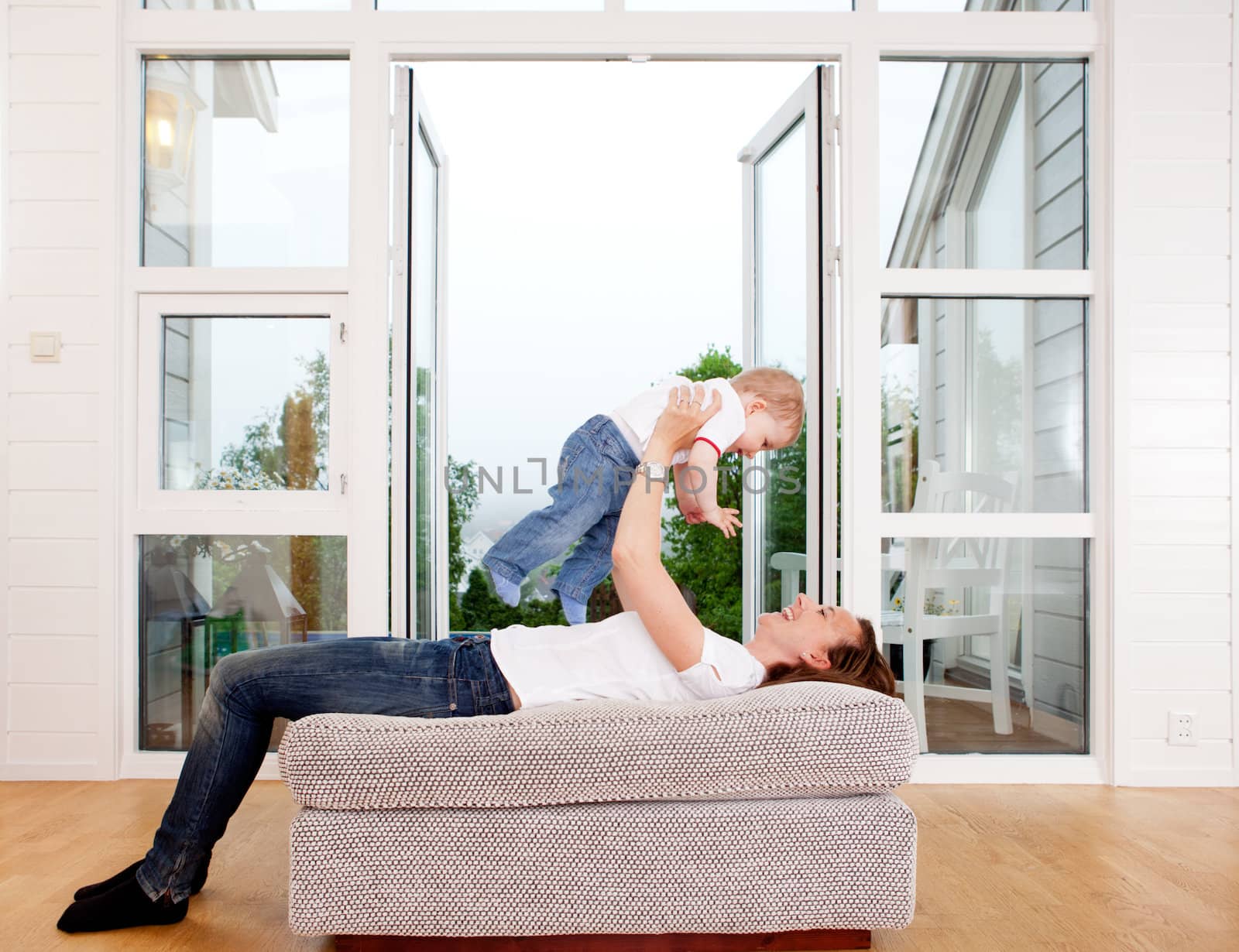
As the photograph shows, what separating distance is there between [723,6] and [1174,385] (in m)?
1.85

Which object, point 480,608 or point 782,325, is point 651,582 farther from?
point 480,608

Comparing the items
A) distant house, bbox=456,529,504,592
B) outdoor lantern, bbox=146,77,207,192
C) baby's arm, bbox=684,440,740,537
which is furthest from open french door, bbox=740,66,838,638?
outdoor lantern, bbox=146,77,207,192

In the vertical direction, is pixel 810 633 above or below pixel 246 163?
below

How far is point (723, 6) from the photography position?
3.12 meters

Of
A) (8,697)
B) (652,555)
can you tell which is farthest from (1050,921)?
(8,697)

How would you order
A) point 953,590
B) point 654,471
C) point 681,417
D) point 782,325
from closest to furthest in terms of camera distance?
point 654,471, point 681,417, point 953,590, point 782,325

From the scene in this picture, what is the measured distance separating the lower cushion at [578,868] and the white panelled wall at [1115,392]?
1.80 m

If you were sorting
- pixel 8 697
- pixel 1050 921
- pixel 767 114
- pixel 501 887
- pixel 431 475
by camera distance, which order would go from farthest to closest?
pixel 767 114 → pixel 431 475 → pixel 8 697 → pixel 1050 921 → pixel 501 887

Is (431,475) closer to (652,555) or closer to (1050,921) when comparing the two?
(652,555)

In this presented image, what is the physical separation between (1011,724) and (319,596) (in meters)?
2.24

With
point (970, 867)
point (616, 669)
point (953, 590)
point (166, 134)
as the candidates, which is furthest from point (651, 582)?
point (166, 134)

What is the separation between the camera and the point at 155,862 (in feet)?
5.79

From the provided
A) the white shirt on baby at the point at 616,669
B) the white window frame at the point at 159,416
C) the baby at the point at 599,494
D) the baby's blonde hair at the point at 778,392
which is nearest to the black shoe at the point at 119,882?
the white shirt on baby at the point at 616,669

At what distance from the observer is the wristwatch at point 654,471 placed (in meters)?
1.89
